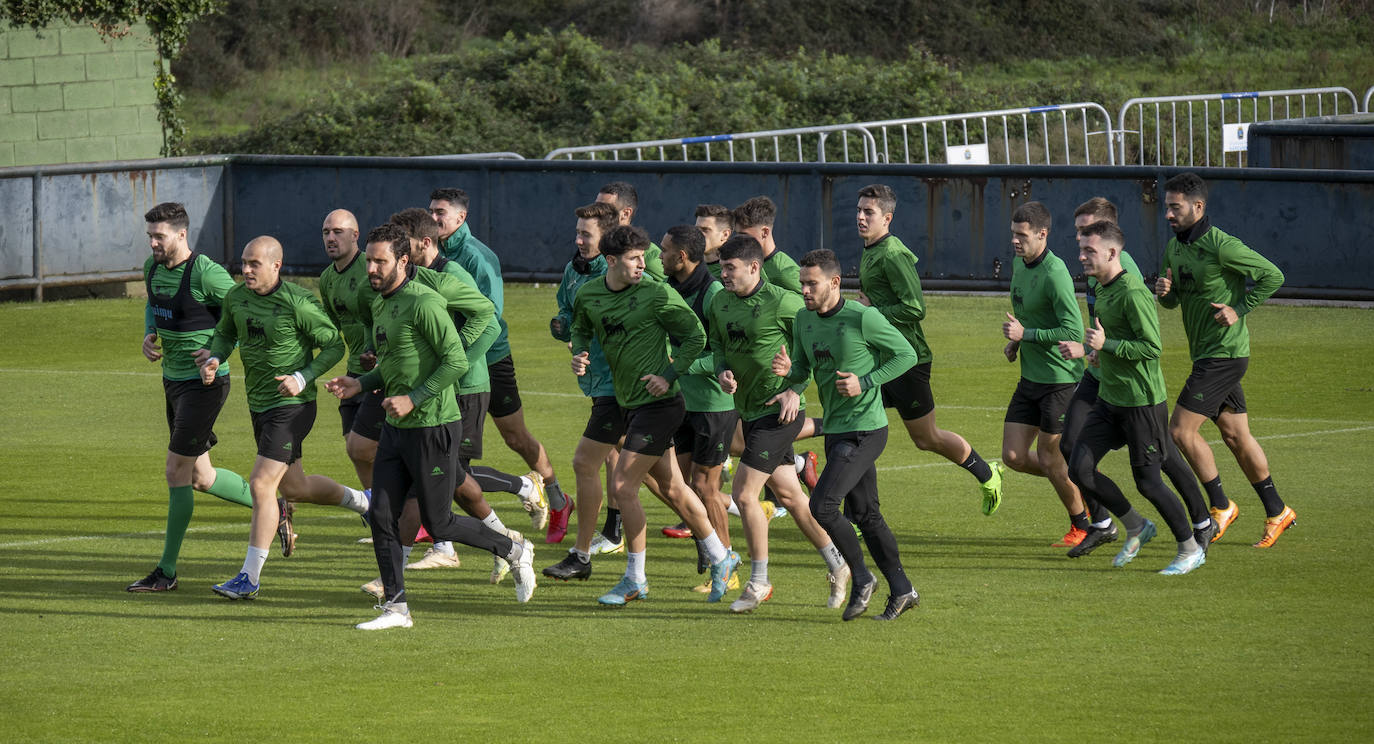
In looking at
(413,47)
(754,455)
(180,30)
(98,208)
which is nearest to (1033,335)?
(754,455)

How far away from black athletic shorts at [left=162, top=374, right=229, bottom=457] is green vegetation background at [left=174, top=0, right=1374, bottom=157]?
2522 cm

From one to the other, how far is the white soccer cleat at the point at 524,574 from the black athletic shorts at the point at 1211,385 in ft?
13.5

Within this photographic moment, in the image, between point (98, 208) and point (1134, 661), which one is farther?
point (98, 208)

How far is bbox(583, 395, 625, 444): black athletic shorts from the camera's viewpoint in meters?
10.2

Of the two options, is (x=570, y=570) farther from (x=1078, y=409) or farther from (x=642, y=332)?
(x=1078, y=409)

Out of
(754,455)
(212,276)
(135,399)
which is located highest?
(212,276)

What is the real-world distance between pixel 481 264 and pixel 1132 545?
4.32m

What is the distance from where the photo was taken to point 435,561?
10703mm

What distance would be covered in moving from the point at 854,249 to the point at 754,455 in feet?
44.5

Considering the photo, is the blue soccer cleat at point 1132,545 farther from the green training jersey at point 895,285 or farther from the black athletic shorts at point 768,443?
the black athletic shorts at point 768,443

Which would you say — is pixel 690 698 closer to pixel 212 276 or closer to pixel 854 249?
pixel 212 276

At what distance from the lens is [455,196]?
38.7 feet

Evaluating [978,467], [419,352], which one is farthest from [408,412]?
[978,467]

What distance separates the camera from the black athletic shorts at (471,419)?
35.0ft
